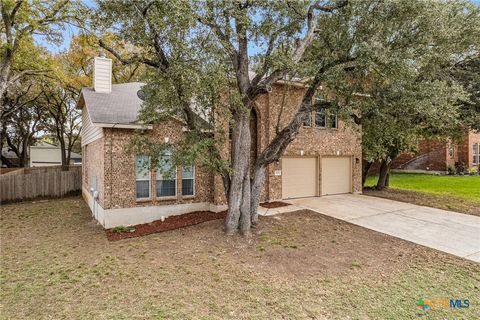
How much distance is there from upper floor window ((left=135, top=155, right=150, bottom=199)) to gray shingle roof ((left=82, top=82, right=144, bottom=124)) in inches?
54.8

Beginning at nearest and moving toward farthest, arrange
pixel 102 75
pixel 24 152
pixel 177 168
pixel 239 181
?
pixel 239 181 → pixel 177 168 → pixel 102 75 → pixel 24 152

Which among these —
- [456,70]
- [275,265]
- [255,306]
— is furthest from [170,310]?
[456,70]

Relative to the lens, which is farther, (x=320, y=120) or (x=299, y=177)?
(x=320, y=120)

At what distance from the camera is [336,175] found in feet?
46.6

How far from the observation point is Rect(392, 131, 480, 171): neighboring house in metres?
25.6

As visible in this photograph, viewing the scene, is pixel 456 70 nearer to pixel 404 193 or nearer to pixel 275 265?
pixel 404 193

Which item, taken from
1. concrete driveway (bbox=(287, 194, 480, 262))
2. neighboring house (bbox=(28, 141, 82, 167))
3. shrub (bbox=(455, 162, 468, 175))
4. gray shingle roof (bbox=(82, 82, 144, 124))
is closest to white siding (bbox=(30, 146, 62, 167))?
neighboring house (bbox=(28, 141, 82, 167))

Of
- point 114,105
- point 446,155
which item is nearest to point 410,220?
point 114,105

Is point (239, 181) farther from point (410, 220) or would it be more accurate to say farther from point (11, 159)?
point (11, 159)

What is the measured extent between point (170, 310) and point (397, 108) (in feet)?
25.4

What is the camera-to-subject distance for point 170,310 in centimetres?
405

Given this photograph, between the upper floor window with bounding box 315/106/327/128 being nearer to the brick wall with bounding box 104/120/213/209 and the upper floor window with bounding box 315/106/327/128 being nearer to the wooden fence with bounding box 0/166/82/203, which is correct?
the brick wall with bounding box 104/120/213/209

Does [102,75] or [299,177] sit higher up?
[102,75]

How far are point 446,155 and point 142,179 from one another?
28.2 meters
